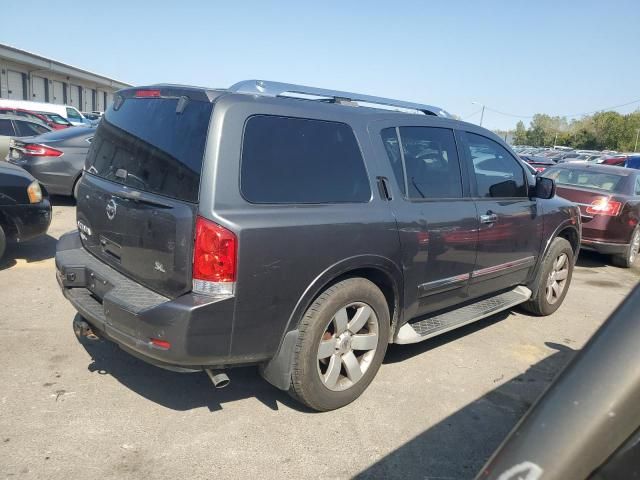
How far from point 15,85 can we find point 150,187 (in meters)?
43.3

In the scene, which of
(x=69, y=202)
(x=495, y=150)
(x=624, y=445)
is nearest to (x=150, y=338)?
(x=624, y=445)

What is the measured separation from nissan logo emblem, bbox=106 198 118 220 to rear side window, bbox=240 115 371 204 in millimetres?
954

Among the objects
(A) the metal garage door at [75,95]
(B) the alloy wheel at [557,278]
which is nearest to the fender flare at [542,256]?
(B) the alloy wheel at [557,278]

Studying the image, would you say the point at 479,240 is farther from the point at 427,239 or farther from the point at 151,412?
the point at 151,412

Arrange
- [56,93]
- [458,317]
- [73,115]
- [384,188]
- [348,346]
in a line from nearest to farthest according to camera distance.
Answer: [348,346] < [384,188] < [458,317] < [73,115] < [56,93]

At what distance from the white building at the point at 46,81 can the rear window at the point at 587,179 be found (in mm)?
36670

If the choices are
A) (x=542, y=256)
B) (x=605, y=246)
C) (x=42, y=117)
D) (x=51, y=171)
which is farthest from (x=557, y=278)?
(x=42, y=117)

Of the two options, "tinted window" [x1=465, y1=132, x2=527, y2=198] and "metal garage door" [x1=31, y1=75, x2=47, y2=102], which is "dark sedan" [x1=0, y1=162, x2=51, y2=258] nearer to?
"tinted window" [x1=465, y1=132, x2=527, y2=198]

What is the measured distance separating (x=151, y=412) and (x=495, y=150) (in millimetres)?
3624

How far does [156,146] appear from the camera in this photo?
10.0 feet

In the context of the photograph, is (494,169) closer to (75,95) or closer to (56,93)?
(56,93)

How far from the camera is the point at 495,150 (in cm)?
478

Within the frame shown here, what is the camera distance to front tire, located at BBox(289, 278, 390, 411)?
309cm

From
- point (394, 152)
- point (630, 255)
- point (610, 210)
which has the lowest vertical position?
point (630, 255)
